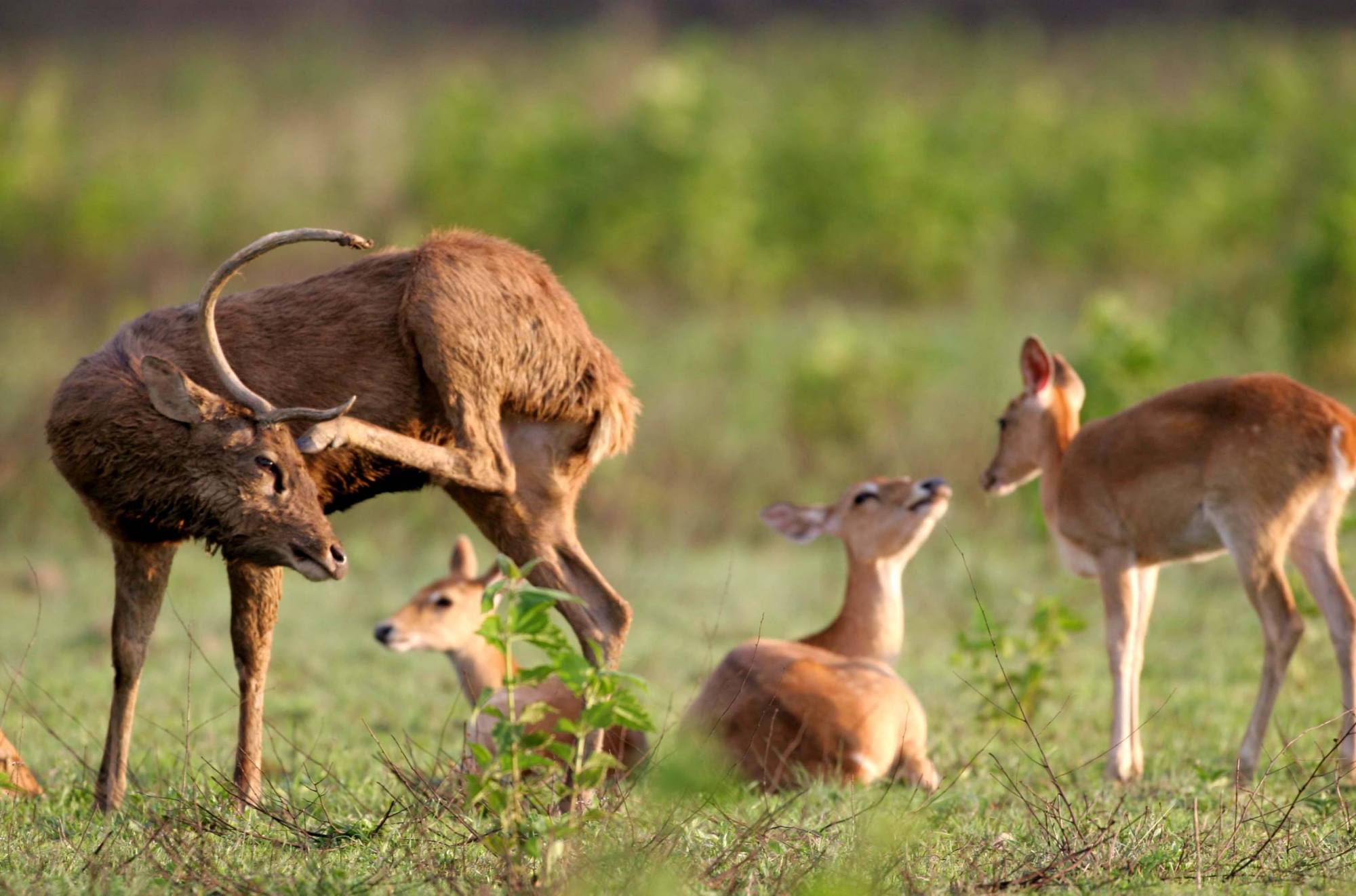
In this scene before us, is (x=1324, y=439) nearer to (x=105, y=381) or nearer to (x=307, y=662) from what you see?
(x=105, y=381)

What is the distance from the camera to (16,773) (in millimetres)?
5508

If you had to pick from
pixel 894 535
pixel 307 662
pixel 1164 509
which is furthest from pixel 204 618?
pixel 1164 509

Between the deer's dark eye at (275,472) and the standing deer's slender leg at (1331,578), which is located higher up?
the deer's dark eye at (275,472)

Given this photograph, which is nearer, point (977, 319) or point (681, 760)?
point (681, 760)

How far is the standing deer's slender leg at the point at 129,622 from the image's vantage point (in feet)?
18.4

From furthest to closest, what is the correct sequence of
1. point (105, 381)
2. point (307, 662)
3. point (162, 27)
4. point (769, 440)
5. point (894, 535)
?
point (162, 27) < point (769, 440) < point (307, 662) < point (894, 535) < point (105, 381)

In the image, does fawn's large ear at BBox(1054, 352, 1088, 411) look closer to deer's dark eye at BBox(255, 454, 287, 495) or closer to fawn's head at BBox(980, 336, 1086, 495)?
fawn's head at BBox(980, 336, 1086, 495)

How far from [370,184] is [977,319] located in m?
7.08

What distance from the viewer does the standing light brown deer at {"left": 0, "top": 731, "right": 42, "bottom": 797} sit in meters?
5.32

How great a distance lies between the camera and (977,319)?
15.5 meters

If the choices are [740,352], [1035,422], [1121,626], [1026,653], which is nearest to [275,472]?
[1121,626]

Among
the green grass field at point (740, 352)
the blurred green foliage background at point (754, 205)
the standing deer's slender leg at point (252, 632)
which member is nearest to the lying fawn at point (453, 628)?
the green grass field at point (740, 352)

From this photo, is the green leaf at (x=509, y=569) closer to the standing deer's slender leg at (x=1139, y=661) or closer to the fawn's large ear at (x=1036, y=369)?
the standing deer's slender leg at (x=1139, y=661)

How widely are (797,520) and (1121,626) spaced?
1597 millimetres
